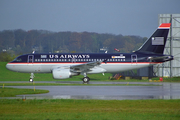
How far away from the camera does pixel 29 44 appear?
3423 inches

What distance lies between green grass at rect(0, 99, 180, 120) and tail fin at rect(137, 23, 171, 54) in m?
20.9

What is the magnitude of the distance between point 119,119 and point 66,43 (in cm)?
8341

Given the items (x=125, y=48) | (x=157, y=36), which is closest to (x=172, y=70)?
(x=157, y=36)

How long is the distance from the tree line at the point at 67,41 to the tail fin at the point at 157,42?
155 ft

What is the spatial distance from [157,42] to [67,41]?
61.0m

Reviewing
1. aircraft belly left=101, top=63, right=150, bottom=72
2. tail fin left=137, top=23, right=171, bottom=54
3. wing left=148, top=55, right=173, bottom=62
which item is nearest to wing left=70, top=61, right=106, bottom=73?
aircraft belly left=101, top=63, right=150, bottom=72

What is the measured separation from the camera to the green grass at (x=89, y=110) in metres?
11.2

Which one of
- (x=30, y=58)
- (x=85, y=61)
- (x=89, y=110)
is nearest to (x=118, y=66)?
(x=85, y=61)

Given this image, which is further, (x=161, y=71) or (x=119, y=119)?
(x=161, y=71)

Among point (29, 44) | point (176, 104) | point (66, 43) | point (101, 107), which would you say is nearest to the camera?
point (101, 107)

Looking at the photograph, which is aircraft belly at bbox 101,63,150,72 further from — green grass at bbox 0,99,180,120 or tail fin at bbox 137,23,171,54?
green grass at bbox 0,99,180,120

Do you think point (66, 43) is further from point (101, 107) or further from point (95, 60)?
point (101, 107)

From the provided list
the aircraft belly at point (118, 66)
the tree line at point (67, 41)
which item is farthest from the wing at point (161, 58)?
the tree line at point (67, 41)

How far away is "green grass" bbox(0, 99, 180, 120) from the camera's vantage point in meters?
11.2
